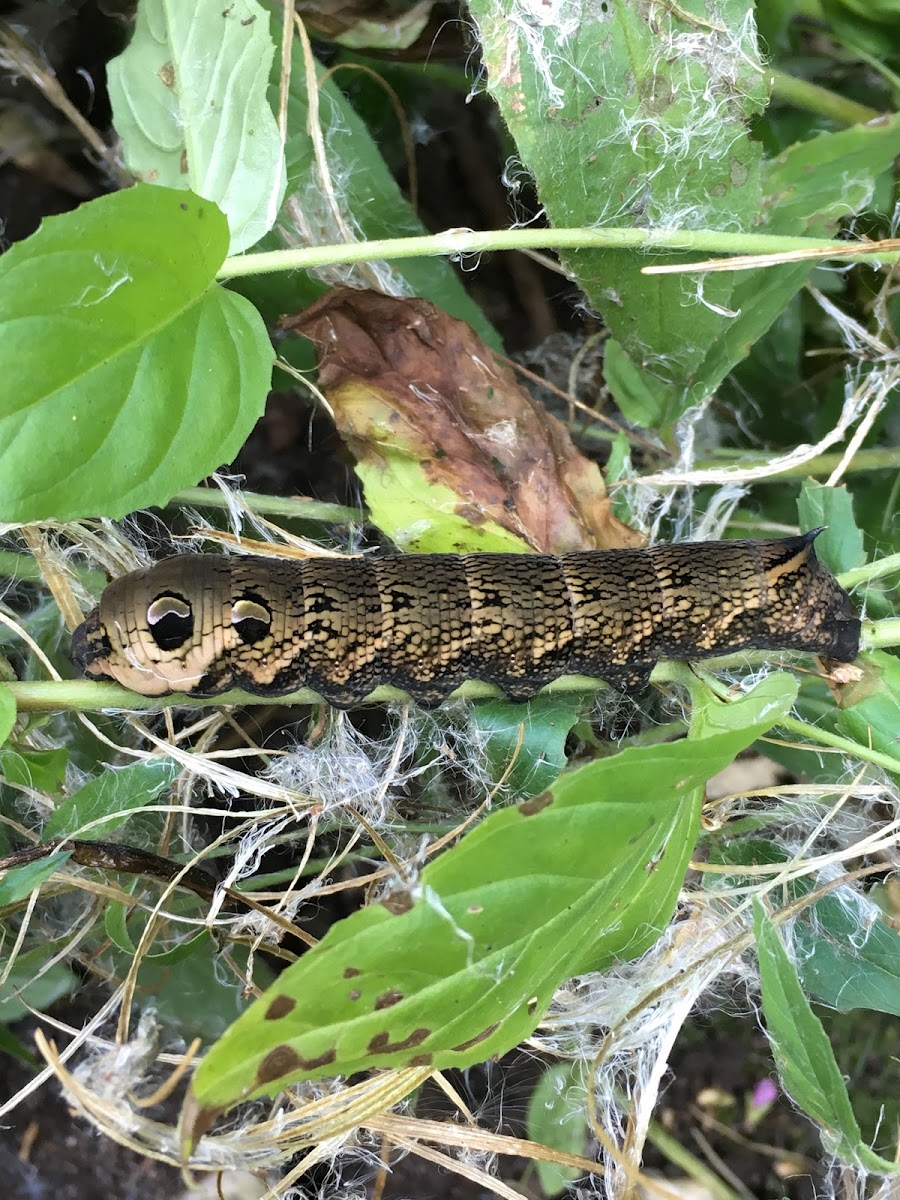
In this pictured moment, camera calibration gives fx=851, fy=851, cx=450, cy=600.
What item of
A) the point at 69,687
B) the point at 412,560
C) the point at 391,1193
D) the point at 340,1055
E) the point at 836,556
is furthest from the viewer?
the point at 391,1193

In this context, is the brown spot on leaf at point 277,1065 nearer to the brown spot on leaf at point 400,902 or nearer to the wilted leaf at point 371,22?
the brown spot on leaf at point 400,902

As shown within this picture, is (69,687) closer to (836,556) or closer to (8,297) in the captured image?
(8,297)

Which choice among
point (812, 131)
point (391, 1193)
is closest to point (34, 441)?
point (812, 131)

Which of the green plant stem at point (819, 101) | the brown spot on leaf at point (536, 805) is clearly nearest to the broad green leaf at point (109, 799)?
the brown spot on leaf at point (536, 805)

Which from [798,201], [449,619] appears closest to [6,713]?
[449,619]

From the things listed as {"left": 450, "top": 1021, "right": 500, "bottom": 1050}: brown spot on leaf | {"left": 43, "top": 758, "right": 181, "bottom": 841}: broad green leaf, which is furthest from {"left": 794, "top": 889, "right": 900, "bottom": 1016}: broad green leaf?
{"left": 43, "top": 758, "right": 181, "bottom": 841}: broad green leaf

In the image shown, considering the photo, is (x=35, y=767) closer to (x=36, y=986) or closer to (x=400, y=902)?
(x=36, y=986)
